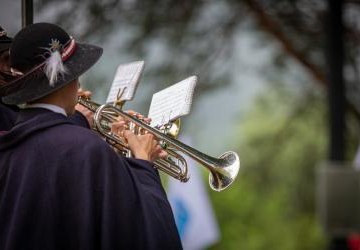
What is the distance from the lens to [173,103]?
3.44 meters

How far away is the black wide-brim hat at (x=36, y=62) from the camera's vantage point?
9.73 ft

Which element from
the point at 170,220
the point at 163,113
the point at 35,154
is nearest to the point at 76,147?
the point at 35,154

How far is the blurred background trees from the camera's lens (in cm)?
916

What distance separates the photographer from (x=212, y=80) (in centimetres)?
1009

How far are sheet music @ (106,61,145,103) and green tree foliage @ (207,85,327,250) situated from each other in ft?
23.0

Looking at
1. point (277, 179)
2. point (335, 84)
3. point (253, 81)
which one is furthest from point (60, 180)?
point (253, 81)

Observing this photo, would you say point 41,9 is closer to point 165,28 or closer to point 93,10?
point 93,10

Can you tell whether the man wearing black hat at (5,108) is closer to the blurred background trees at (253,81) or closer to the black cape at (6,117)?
the black cape at (6,117)

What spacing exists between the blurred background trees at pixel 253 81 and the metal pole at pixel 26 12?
9.00 feet

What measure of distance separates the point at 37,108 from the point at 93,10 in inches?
155

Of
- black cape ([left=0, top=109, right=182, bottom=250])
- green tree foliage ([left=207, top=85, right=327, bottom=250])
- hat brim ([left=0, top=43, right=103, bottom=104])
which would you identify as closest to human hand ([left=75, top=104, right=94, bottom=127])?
hat brim ([left=0, top=43, right=103, bottom=104])

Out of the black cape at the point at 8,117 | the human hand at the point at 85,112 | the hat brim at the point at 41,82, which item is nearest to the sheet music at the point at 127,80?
the human hand at the point at 85,112

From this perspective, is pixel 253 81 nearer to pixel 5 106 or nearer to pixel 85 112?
pixel 85 112

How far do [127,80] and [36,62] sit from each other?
0.83 meters
